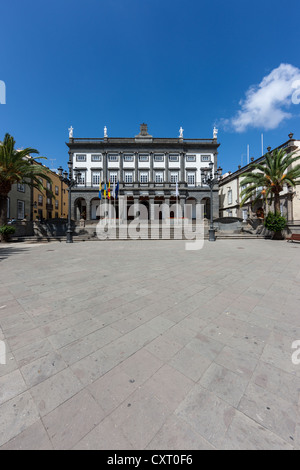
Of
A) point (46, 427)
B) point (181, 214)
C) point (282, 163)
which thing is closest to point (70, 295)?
point (46, 427)

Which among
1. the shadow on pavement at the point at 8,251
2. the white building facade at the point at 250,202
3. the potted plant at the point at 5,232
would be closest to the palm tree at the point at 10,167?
the potted plant at the point at 5,232

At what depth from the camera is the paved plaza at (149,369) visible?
1356 millimetres

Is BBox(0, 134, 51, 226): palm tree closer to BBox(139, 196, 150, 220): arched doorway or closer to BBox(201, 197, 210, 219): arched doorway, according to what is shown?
BBox(139, 196, 150, 220): arched doorway

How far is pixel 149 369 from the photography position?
201 centimetres

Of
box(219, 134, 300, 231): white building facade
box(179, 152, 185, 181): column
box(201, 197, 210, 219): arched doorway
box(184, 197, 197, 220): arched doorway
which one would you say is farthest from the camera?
box(201, 197, 210, 219): arched doorway

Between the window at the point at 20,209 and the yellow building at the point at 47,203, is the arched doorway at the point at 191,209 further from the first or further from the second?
the window at the point at 20,209

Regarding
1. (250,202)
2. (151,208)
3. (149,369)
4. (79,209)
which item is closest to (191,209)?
(151,208)

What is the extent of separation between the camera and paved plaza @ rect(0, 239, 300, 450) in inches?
53.4

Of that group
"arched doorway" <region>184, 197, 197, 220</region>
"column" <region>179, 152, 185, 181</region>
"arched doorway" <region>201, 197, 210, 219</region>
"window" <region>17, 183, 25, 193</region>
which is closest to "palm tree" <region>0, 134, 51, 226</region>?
"window" <region>17, 183, 25, 193</region>

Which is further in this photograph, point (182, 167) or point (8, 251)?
point (182, 167)

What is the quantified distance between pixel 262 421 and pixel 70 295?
380cm

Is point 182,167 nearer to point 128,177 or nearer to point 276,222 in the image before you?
point 128,177

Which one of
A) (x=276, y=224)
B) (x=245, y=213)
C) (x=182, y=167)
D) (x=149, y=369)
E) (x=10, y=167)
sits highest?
(x=182, y=167)
